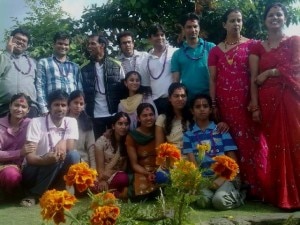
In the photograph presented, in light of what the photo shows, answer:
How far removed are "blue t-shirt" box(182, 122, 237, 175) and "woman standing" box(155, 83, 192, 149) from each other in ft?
0.40

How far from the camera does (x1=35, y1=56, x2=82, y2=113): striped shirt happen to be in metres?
5.37

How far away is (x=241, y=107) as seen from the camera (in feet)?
15.5

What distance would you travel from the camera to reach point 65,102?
4902 millimetres

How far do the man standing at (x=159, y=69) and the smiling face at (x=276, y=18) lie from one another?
1.39 meters

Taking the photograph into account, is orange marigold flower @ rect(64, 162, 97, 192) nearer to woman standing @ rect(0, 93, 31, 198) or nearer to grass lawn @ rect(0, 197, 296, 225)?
grass lawn @ rect(0, 197, 296, 225)

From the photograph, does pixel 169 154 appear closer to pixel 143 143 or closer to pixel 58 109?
pixel 143 143

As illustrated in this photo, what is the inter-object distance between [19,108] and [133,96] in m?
1.35

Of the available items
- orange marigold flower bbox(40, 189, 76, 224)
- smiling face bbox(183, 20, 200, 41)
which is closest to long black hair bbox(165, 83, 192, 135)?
smiling face bbox(183, 20, 200, 41)

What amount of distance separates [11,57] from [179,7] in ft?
14.2

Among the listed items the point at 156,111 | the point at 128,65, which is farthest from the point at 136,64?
the point at 156,111

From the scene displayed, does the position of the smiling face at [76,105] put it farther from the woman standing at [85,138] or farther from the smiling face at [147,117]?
the smiling face at [147,117]

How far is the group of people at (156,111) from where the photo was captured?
4480 millimetres

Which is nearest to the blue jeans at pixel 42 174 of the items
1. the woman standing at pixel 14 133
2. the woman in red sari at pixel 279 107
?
the woman standing at pixel 14 133

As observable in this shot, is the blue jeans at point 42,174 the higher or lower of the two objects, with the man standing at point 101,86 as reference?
lower
